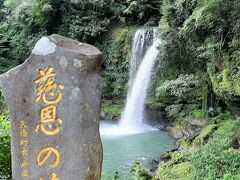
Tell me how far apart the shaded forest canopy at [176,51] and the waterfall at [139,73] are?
17.4 inches

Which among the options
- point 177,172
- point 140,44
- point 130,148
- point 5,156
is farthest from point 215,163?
point 140,44

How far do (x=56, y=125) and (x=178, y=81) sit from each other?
303 inches

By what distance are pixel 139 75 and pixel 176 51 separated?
3.02m

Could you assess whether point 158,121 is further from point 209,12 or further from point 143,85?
point 209,12

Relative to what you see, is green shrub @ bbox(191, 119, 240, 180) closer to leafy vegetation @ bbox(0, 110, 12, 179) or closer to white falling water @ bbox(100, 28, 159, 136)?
leafy vegetation @ bbox(0, 110, 12, 179)

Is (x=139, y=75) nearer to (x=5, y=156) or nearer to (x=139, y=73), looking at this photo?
(x=139, y=73)

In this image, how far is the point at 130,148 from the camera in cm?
1032

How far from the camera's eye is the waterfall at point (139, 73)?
14.3 m

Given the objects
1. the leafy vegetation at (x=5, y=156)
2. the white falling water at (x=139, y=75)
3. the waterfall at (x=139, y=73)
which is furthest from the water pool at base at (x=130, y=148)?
the leafy vegetation at (x=5, y=156)

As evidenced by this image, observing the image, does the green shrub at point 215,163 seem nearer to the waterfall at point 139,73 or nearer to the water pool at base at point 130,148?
the water pool at base at point 130,148

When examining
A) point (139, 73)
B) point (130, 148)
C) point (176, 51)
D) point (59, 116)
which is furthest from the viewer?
point (139, 73)

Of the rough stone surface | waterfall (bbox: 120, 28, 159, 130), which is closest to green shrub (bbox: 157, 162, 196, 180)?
the rough stone surface

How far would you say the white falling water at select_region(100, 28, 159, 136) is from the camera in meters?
14.2

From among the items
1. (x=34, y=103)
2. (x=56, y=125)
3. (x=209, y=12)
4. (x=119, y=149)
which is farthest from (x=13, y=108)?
(x=119, y=149)
